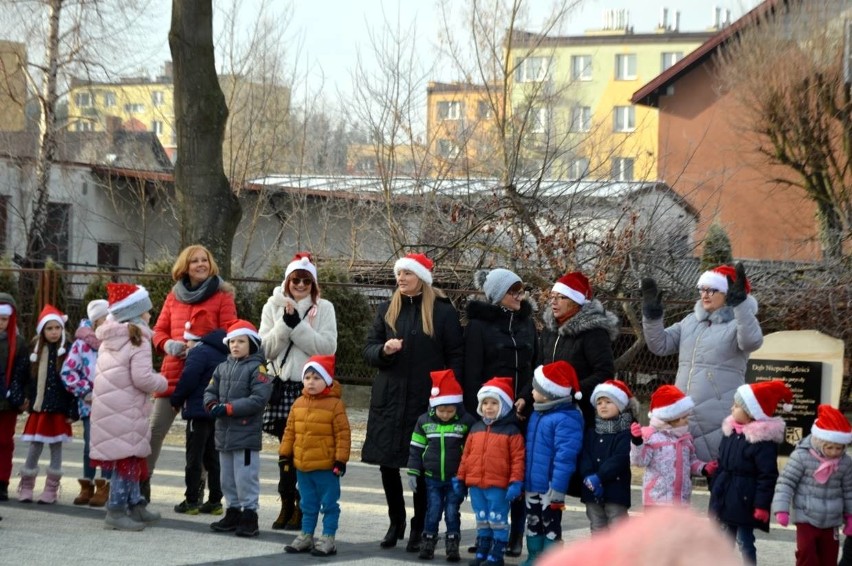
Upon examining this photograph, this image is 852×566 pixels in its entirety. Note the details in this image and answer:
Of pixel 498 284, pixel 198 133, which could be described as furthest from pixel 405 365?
pixel 198 133

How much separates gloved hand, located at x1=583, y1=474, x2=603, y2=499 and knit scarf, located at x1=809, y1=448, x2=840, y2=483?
1.25 m

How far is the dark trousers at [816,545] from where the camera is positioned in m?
7.49

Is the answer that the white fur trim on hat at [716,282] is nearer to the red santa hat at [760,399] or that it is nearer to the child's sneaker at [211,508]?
the red santa hat at [760,399]

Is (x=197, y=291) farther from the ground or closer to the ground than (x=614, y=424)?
farther from the ground

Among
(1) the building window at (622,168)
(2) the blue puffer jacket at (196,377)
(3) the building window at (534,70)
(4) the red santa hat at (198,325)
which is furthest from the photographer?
(3) the building window at (534,70)

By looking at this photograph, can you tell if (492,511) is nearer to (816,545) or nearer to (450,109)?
(816,545)

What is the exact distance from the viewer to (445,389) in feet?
26.6

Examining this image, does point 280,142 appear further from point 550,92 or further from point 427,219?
point 427,219

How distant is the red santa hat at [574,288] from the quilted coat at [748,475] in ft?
4.43

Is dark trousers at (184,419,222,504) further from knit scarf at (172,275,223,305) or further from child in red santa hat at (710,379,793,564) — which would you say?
child in red santa hat at (710,379,793,564)

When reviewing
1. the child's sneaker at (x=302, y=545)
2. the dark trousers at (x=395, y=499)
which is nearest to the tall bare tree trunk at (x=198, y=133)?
the dark trousers at (x=395, y=499)

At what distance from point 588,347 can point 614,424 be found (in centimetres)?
63

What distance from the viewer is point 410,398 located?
8.54 m

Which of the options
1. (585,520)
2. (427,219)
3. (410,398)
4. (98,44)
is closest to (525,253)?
(427,219)
